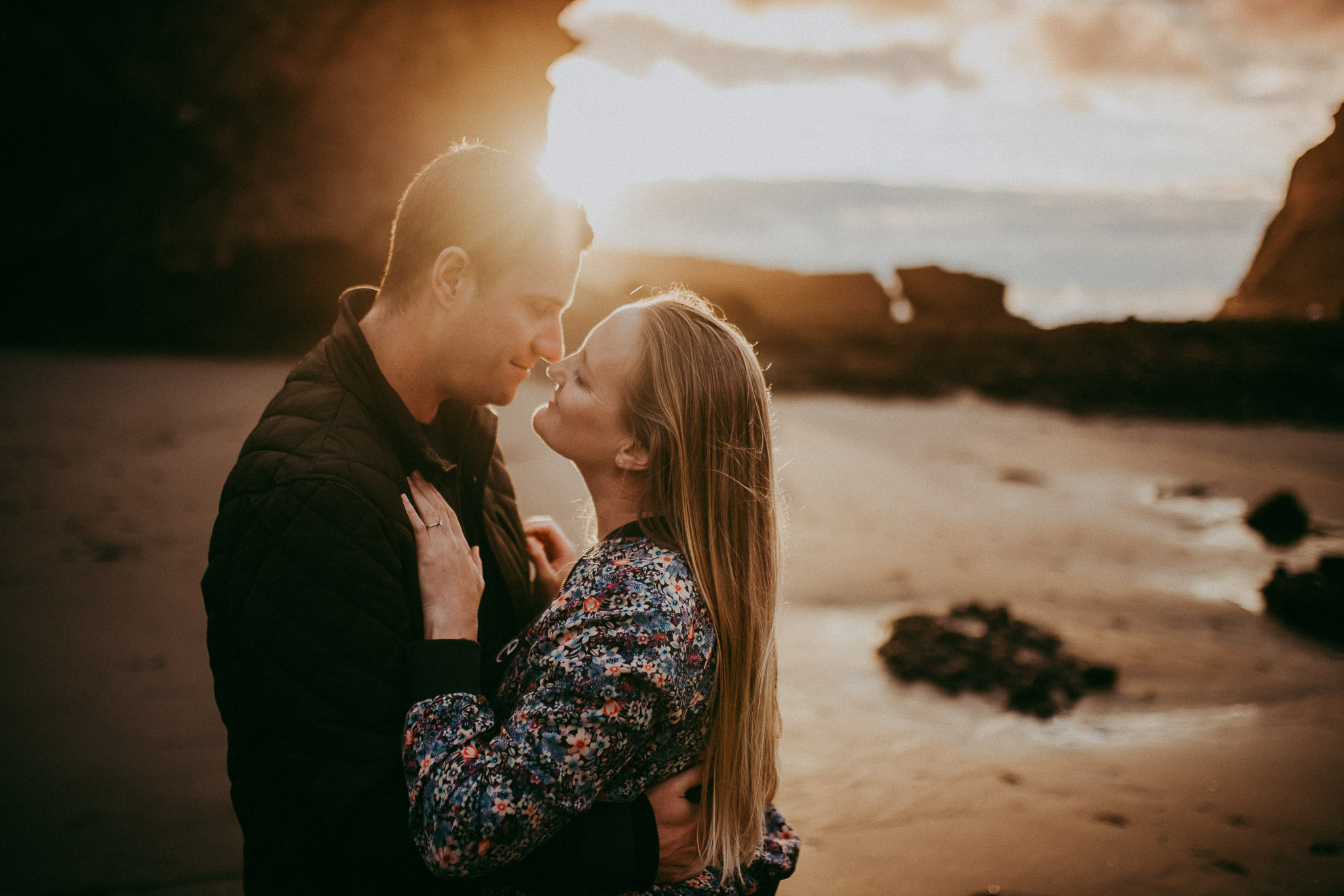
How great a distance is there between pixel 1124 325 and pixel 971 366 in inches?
212

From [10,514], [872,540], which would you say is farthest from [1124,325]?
[10,514]

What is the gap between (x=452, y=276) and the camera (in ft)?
7.08

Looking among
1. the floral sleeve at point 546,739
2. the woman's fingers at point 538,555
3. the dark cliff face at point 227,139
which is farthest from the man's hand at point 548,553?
the dark cliff face at point 227,139

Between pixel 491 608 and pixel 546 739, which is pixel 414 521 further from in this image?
pixel 546 739

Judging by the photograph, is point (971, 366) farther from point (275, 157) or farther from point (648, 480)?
point (648, 480)

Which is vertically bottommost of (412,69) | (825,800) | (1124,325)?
(825,800)

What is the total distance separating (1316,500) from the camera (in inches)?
492

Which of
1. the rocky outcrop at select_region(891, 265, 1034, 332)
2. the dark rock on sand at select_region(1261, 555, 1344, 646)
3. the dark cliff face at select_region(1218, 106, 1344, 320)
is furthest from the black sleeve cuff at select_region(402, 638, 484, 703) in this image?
the dark cliff face at select_region(1218, 106, 1344, 320)

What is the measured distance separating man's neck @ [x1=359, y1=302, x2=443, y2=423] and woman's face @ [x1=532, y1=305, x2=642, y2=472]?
0.40 meters

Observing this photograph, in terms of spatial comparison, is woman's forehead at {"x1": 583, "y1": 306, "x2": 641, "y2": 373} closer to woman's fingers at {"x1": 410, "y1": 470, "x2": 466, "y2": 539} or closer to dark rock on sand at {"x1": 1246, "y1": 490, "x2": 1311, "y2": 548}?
woman's fingers at {"x1": 410, "y1": 470, "x2": 466, "y2": 539}

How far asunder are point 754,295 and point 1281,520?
45.7 feet

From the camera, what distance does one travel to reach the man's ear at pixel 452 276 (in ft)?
6.96

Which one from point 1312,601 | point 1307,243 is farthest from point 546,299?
point 1307,243

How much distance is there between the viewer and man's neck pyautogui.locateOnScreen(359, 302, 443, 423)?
7.20 feet
